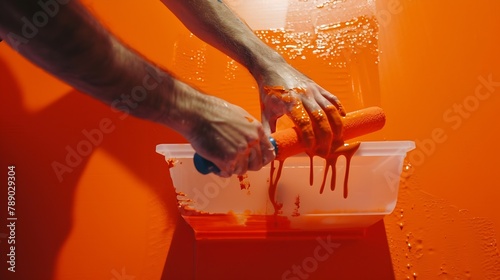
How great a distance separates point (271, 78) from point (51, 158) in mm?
666

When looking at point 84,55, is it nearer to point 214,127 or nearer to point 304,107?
point 214,127

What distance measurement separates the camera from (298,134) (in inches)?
35.4

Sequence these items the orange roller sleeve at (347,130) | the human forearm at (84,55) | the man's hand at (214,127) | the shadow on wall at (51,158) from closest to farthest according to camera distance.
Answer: the human forearm at (84,55) < the man's hand at (214,127) < the orange roller sleeve at (347,130) < the shadow on wall at (51,158)

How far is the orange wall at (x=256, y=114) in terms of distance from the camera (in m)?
1.11

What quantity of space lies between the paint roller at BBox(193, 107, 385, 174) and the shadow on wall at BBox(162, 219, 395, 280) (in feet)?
1.00

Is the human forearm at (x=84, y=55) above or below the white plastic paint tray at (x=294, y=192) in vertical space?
above

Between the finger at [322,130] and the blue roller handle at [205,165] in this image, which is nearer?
the blue roller handle at [205,165]

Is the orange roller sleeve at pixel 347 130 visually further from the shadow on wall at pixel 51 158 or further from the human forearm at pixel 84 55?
the shadow on wall at pixel 51 158

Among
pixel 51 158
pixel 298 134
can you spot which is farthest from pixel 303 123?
pixel 51 158

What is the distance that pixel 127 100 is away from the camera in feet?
2.27

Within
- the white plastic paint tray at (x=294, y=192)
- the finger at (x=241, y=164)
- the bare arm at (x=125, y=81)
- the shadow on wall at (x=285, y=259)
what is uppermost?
the bare arm at (x=125, y=81)

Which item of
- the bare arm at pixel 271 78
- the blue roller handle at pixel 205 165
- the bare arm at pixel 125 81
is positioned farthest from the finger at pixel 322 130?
the blue roller handle at pixel 205 165

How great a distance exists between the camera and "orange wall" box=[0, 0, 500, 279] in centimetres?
111

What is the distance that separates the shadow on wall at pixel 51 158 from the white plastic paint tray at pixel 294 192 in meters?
0.17
